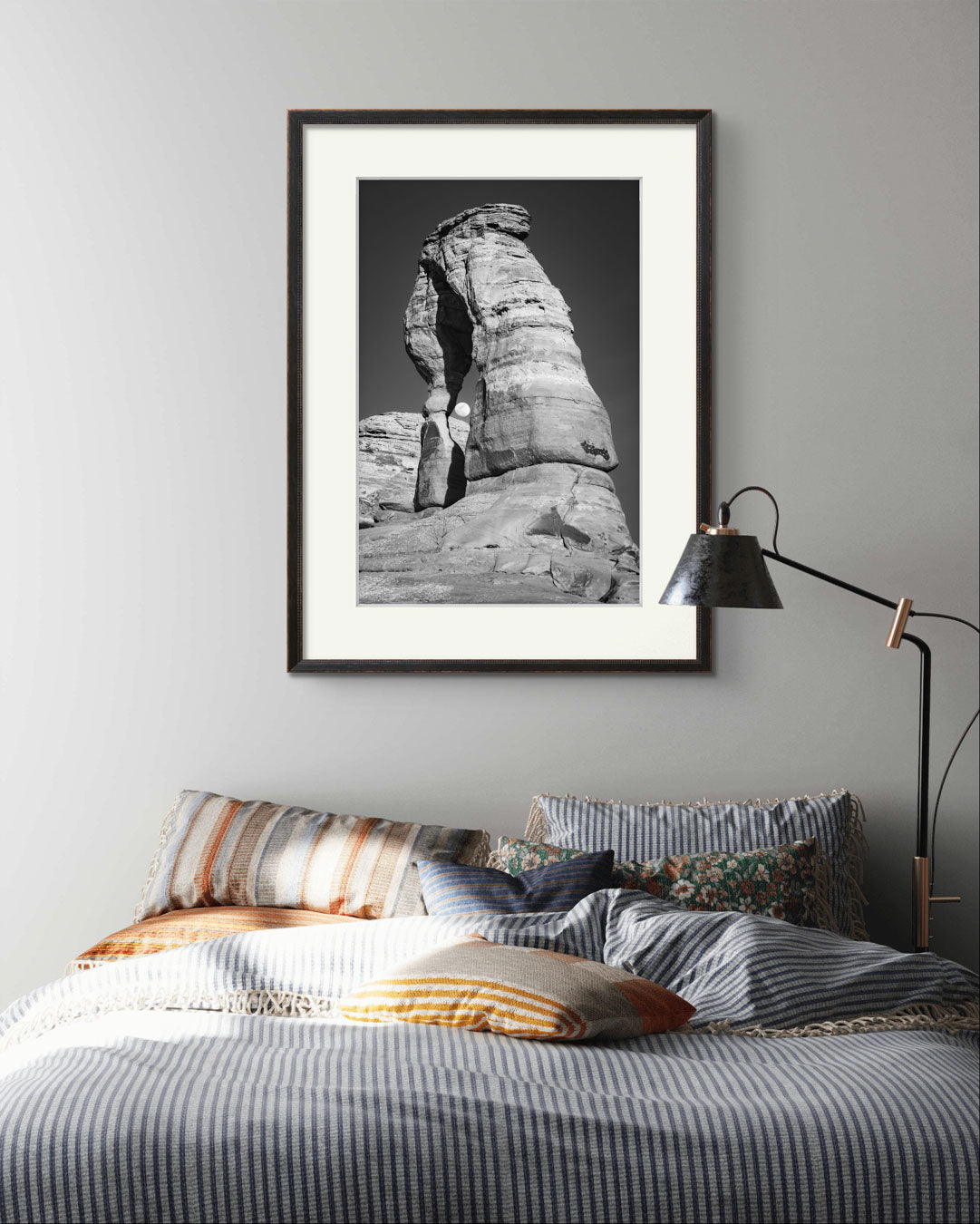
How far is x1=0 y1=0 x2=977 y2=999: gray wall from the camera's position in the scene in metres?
2.61

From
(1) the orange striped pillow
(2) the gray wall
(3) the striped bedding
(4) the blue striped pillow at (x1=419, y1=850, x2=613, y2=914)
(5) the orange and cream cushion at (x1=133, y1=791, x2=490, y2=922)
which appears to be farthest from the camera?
(2) the gray wall

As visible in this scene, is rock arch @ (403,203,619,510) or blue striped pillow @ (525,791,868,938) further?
rock arch @ (403,203,619,510)

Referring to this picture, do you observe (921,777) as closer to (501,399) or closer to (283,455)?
(501,399)

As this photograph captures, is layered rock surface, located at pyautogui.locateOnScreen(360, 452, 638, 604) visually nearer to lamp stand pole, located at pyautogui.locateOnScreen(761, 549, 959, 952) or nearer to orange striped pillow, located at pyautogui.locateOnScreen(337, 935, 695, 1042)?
lamp stand pole, located at pyautogui.locateOnScreen(761, 549, 959, 952)

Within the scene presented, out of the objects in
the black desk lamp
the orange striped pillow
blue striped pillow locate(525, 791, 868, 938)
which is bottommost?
the orange striped pillow

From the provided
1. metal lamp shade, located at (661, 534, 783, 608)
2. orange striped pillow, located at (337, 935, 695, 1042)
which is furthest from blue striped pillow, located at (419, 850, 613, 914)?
metal lamp shade, located at (661, 534, 783, 608)

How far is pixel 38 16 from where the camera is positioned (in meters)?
2.61

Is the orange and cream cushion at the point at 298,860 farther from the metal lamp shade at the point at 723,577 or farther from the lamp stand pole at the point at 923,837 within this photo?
the lamp stand pole at the point at 923,837

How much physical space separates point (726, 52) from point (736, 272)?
527 millimetres

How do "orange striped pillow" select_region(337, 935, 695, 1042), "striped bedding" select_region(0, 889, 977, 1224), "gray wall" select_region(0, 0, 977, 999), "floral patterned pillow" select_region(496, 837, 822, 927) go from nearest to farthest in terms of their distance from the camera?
"striped bedding" select_region(0, 889, 977, 1224)
"orange striped pillow" select_region(337, 935, 695, 1042)
"floral patterned pillow" select_region(496, 837, 822, 927)
"gray wall" select_region(0, 0, 977, 999)

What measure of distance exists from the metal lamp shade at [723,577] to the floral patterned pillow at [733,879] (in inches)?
20.5

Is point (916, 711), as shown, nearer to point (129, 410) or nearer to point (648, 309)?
point (648, 309)

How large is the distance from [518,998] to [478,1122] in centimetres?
23

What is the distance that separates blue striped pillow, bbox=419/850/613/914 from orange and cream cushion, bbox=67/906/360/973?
0.19m
